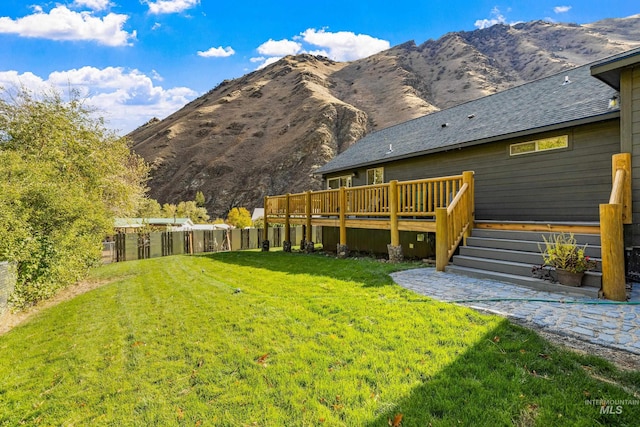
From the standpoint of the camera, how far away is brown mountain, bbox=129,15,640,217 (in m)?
48.0

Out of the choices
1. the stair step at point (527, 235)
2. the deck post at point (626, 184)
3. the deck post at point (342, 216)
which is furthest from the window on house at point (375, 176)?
the deck post at point (626, 184)

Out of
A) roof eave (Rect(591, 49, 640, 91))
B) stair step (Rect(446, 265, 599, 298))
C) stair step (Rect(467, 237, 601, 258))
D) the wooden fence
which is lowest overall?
the wooden fence

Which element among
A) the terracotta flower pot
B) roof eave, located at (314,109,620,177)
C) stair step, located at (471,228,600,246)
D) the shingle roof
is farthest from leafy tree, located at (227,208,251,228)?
the terracotta flower pot

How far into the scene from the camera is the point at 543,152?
7.10m

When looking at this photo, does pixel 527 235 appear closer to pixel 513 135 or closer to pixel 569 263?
pixel 569 263

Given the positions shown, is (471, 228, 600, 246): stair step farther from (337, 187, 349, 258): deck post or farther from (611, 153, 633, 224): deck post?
(337, 187, 349, 258): deck post

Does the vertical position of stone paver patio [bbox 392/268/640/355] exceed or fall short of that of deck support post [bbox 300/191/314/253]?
it falls short

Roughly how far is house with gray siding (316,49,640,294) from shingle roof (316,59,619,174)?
1.3 inches

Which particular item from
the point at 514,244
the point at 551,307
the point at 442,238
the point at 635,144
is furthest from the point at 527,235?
the point at 551,307

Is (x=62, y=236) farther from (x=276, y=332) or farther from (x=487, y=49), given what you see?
(x=487, y=49)

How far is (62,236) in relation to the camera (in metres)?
7.12

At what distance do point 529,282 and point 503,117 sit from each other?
18.6 ft

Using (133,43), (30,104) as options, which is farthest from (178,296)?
(133,43)

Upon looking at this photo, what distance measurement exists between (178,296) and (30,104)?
9.95 m
